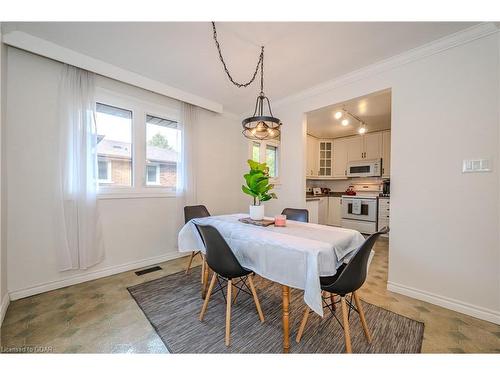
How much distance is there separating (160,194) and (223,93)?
6.07 feet

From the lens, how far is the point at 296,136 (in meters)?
3.11

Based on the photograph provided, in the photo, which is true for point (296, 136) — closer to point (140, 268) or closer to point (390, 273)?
point (390, 273)

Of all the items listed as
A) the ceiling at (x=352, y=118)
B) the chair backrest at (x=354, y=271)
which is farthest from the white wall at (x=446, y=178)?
the chair backrest at (x=354, y=271)

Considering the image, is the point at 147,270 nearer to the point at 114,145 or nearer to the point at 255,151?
the point at 114,145

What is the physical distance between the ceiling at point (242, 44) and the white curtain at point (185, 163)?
62cm

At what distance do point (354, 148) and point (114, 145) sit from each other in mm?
5143

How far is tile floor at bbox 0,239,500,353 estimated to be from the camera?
1355 mm

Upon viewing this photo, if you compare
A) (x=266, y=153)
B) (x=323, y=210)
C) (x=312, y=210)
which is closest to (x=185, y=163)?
(x=266, y=153)

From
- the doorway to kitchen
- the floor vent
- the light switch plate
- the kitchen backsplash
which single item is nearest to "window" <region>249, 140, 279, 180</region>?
the doorway to kitchen

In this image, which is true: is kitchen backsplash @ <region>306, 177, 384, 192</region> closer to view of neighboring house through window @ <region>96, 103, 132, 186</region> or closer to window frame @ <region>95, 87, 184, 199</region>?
window frame @ <region>95, 87, 184, 199</region>

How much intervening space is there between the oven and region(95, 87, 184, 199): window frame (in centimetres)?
419

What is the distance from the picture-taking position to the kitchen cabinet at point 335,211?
5148 millimetres

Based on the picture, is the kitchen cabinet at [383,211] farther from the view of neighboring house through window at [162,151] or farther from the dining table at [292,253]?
the view of neighboring house through window at [162,151]

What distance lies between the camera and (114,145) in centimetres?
256
